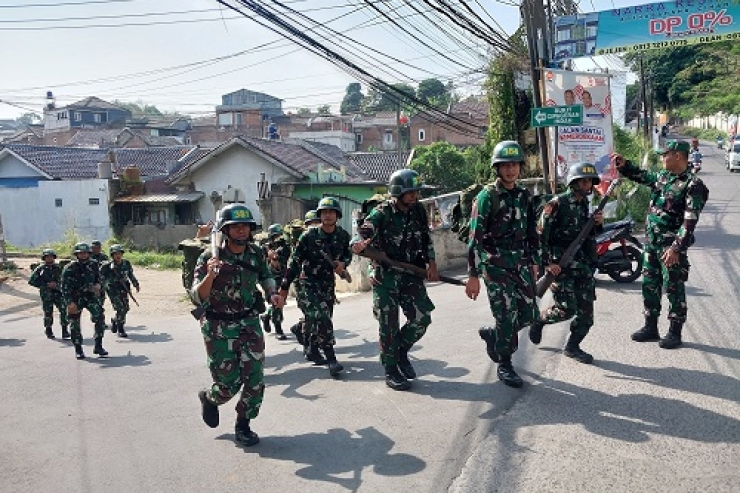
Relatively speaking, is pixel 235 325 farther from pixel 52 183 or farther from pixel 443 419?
pixel 52 183

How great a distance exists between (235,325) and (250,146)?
2202 centimetres

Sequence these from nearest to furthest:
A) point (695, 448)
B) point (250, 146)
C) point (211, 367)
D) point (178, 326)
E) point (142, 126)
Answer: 1. point (695, 448)
2. point (211, 367)
3. point (178, 326)
4. point (250, 146)
5. point (142, 126)

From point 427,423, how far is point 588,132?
9617 millimetres

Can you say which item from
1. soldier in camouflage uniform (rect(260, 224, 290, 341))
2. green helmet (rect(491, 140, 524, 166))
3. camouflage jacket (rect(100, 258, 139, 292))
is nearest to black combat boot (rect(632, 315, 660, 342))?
green helmet (rect(491, 140, 524, 166))

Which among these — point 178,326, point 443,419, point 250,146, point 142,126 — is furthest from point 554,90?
point 142,126

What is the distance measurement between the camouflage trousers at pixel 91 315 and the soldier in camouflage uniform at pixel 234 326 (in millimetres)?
4904

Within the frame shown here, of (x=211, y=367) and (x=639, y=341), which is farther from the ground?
(x=211, y=367)

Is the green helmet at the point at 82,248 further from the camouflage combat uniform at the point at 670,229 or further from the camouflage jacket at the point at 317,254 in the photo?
the camouflage combat uniform at the point at 670,229

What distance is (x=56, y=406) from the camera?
19.3 ft

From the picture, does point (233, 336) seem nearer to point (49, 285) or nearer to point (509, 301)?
point (509, 301)

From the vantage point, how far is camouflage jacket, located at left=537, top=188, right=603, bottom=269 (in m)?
5.44

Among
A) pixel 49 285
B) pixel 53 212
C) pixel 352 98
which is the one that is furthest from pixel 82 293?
pixel 352 98

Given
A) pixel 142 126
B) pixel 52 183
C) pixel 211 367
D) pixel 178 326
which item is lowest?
pixel 178 326

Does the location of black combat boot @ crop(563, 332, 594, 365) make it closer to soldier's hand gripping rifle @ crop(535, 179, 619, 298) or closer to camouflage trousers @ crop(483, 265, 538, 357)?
soldier's hand gripping rifle @ crop(535, 179, 619, 298)
